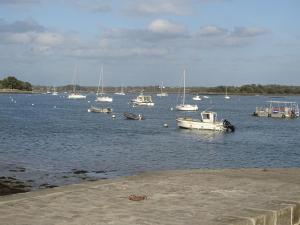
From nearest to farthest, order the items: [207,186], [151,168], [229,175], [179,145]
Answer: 1. [207,186]
2. [229,175]
3. [151,168]
4. [179,145]

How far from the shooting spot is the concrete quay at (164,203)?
8.35 m

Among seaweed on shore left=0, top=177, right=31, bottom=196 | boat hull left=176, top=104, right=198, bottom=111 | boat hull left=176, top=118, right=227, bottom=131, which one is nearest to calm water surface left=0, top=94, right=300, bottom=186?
seaweed on shore left=0, top=177, right=31, bottom=196

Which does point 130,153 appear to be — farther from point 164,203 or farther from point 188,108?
point 188,108

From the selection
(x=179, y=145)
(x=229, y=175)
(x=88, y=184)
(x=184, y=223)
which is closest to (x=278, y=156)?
(x=179, y=145)

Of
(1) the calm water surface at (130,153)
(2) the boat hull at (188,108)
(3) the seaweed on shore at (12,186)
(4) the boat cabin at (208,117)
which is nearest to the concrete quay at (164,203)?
Result: (3) the seaweed on shore at (12,186)

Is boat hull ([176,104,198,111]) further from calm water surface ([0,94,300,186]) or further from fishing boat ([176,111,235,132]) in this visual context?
calm water surface ([0,94,300,186])

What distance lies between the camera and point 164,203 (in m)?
9.75

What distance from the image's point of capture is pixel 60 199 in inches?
396

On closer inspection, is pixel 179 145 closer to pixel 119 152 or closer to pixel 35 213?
pixel 119 152

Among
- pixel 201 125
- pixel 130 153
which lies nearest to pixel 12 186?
pixel 130 153

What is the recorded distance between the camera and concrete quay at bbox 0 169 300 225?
8.35 metres

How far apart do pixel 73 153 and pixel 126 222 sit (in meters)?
32.8

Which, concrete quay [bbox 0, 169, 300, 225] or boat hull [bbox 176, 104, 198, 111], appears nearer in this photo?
concrete quay [bbox 0, 169, 300, 225]

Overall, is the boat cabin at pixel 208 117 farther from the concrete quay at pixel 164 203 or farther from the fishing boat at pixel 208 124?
the concrete quay at pixel 164 203
